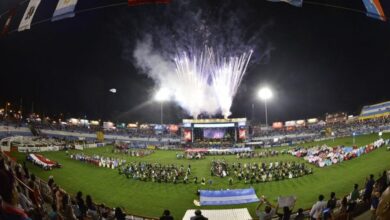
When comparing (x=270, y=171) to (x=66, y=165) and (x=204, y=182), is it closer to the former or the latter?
(x=204, y=182)

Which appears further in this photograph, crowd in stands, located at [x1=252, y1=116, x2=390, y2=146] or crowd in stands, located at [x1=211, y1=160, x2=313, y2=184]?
crowd in stands, located at [x1=252, y1=116, x2=390, y2=146]

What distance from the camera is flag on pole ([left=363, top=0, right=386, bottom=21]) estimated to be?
958cm

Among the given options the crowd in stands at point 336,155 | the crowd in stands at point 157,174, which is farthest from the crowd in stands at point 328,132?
the crowd in stands at point 157,174

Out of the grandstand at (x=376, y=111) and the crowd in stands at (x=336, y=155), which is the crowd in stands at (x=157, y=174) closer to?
the crowd in stands at (x=336, y=155)

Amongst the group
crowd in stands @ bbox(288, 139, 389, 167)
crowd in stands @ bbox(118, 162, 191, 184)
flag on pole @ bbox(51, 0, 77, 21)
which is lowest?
crowd in stands @ bbox(118, 162, 191, 184)

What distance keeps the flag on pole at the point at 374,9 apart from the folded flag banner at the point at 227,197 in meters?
16.0

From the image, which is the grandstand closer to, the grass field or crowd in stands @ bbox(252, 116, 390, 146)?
crowd in stands @ bbox(252, 116, 390, 146)

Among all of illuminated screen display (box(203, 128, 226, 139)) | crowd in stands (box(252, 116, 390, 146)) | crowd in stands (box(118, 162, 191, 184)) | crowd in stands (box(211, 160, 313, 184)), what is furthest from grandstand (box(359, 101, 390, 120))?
crowd in stands (box(118, 162, 191, 184))

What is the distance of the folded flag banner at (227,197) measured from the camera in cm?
2158

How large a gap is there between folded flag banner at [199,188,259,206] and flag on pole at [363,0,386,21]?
630 inches

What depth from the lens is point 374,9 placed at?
31.7 feet

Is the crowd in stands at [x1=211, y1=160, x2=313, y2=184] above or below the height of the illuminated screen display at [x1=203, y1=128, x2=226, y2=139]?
below

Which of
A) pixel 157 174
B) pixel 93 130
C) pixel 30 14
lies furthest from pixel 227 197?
pixel 93 130

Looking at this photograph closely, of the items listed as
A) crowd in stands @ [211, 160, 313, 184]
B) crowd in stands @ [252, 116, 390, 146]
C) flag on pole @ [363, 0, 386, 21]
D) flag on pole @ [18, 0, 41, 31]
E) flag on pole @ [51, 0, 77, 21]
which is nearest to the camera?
flag on pole @ [363, 0, 386, 21]
